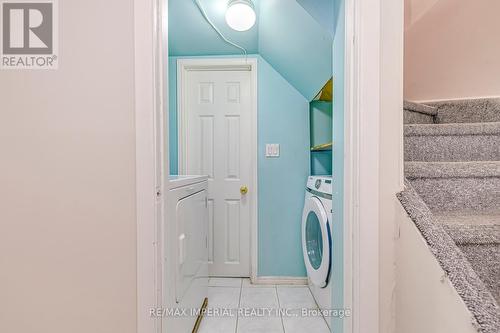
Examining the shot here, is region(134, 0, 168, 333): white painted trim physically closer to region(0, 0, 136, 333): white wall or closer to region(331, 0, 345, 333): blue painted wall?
region(0, 0, 136, 333): white wall

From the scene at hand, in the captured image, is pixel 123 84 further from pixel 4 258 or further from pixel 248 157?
pixel 248 157

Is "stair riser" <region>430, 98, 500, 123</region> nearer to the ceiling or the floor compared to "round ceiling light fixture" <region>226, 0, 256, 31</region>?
nearer to the floor

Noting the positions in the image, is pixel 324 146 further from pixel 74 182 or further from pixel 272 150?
pixel 74 182

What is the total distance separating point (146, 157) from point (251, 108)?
1682 millimetres

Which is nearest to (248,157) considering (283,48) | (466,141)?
(283,48)

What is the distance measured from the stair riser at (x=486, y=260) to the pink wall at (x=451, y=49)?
1329 mm

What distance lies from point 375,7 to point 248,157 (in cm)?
173

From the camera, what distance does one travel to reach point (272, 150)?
7.78ft

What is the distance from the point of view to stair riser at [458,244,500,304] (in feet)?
2.47

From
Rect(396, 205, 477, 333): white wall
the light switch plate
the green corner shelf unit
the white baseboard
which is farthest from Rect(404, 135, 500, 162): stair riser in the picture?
the white baseboard

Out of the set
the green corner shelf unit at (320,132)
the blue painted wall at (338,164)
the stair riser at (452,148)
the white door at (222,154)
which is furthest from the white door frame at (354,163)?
the white door at (222,154)

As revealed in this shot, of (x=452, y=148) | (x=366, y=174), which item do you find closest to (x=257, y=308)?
(x=366, y=174)

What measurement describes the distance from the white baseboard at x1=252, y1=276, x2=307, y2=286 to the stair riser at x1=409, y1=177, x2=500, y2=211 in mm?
1648

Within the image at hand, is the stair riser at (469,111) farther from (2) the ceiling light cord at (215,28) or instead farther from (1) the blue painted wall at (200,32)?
(2) the ceiling light cord at (215,28)
